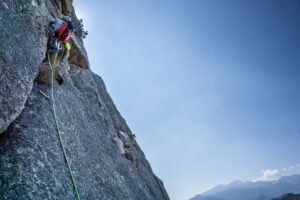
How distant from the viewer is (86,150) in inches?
368

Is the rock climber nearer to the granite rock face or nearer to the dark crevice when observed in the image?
the granite rock face

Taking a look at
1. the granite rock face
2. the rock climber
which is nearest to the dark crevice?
the granite rock face

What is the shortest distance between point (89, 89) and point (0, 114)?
793 cm

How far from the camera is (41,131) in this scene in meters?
7.35

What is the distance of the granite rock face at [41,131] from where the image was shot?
6160 millimetres

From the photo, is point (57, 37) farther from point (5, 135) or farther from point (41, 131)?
point (5, 135)

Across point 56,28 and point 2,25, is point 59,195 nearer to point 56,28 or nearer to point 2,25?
point 2,25

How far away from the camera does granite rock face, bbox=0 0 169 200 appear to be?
6.16 meters

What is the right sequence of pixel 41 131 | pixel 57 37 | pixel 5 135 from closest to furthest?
pixel 5 135 → pixel 41 131 → pixel 57 37

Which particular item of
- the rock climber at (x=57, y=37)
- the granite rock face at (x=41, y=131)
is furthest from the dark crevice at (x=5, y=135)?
the rock climber at (x=57, y=37)

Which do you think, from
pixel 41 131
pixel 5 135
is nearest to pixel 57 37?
pixel 41 131

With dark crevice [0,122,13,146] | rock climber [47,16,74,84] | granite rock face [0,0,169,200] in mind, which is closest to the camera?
granite rock face [0,0,169,200]

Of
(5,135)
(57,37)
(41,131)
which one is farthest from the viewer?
(57,37)

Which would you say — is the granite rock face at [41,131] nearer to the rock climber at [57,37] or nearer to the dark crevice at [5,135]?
→ the dark crevice at [5,135]
